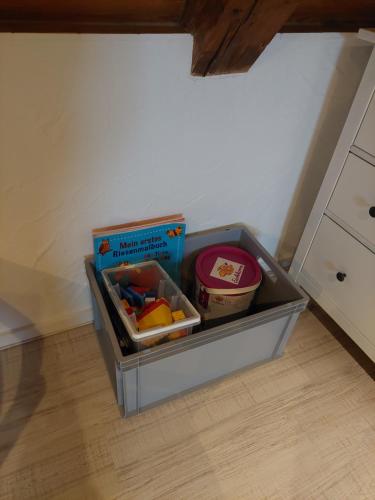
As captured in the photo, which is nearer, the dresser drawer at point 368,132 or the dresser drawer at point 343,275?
the dresser drawer at point 368,132

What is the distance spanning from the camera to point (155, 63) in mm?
795

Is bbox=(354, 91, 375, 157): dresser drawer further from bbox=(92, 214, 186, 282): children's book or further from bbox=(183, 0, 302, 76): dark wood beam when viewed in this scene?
bbox=(92, 214, 186, 282): children's book

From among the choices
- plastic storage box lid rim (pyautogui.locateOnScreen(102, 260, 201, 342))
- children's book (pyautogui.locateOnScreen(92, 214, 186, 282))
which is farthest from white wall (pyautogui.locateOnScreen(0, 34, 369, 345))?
plastic storage box lid rim (pyautogui.locateOnScreen(102, 260, 201, 342))

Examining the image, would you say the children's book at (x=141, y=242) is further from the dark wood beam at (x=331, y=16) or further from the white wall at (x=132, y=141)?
the dark wood beam at (x=331, y=16)

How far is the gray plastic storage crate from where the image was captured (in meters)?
0.90

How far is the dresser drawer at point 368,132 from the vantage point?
0.92 meters

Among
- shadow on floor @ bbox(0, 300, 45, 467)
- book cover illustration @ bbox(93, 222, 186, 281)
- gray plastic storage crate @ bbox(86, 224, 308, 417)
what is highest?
book cover illustration @ bbox(93, 222, 186, 281)

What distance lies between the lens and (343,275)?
1.10 m

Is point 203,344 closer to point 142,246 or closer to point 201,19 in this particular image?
point 142,246

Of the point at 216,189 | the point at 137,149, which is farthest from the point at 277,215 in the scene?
the point at 137,149

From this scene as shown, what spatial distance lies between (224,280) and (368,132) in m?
0.52

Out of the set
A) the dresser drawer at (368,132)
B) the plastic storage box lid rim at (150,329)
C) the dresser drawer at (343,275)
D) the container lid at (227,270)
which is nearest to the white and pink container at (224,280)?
the container lid at (227,270)

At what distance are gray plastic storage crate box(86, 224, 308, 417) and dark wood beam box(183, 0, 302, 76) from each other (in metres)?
0.51

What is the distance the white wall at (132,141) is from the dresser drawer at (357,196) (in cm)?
17
